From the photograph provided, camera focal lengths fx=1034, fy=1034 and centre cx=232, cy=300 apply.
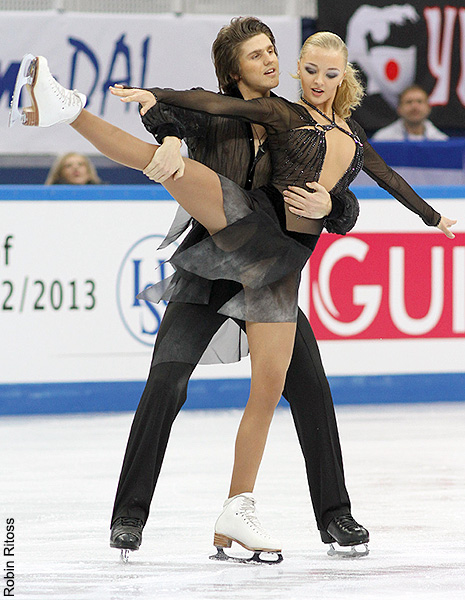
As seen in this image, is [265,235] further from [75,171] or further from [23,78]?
[75,171]

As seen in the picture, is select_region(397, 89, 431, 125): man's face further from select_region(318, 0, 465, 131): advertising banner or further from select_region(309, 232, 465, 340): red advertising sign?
select_region(309, 232, 465, 340): red advertising sign

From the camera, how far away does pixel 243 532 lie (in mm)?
2410

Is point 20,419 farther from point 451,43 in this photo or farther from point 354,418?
point 451,43

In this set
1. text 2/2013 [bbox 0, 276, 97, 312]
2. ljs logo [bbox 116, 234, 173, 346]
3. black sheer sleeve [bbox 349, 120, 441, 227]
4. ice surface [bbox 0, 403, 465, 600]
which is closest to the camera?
ice surface [bbox 0, 403, 465, 600]

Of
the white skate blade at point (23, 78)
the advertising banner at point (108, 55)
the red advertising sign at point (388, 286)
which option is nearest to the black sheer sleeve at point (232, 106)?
the white skate blade at point (23, 78)

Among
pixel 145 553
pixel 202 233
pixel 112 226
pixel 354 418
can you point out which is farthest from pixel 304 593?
pixel 112 226

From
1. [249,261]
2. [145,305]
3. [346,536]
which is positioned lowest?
[346,536]

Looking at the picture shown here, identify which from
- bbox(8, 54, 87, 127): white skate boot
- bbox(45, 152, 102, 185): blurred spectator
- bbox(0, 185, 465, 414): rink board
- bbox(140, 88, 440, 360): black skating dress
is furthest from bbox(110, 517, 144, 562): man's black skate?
bbox(45, 152, 102, 185): blurred spectator

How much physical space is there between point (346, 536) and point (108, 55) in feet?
15.4

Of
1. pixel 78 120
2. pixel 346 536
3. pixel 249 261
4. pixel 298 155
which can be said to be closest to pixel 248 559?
pixel 346 536

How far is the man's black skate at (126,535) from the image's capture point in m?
2.34

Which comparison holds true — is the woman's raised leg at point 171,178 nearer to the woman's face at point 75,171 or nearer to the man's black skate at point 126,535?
the man's black skate at point 126,535

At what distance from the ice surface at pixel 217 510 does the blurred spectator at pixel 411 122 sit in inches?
102

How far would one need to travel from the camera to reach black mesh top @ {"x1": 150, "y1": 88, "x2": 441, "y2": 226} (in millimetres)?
2275
